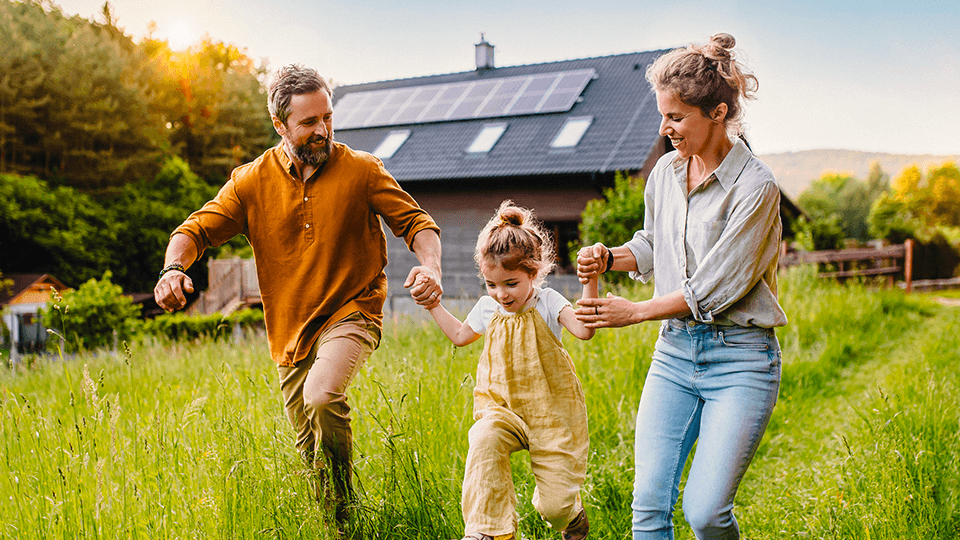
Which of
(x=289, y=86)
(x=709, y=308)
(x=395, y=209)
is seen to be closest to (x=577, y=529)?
(x=709, y=308)

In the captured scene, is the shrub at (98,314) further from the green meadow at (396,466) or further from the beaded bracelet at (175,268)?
the beaded bracelet at (175,268)

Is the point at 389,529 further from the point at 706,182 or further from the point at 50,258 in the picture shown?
the point at 50,258

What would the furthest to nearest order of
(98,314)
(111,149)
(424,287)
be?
(111,149) < (98,314) < (424,287)

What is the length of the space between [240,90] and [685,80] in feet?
134

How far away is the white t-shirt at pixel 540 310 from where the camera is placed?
277cm

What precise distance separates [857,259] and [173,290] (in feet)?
62.8

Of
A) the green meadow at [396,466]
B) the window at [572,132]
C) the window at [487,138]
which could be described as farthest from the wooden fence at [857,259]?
the green meadow at [396,466]

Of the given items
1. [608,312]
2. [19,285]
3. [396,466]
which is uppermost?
[19,285]

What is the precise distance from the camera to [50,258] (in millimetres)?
30172

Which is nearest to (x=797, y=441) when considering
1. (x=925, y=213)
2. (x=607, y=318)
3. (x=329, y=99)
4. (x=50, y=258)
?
(x=607, y=318)

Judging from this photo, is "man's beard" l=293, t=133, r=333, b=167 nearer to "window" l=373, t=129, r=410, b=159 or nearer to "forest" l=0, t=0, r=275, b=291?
"window" l=373, t=129, r=410, b=159

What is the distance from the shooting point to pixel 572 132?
20.5m

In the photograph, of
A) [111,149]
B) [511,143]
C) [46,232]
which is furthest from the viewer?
[111,149]

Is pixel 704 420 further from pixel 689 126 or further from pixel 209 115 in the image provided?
pixel 209 115
